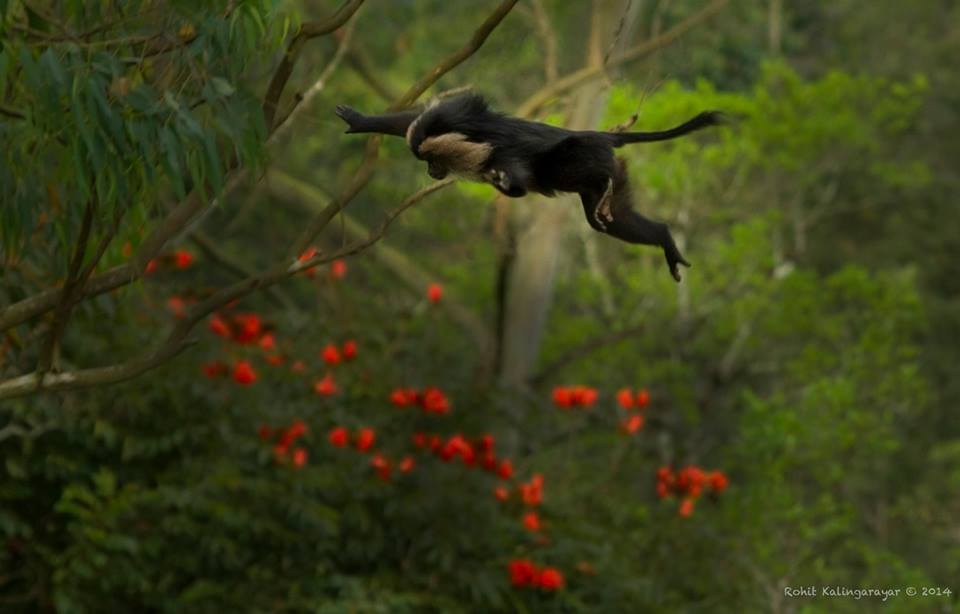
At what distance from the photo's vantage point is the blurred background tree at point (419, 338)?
3912mm

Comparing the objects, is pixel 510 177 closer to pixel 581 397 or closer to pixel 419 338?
pixel 581 397

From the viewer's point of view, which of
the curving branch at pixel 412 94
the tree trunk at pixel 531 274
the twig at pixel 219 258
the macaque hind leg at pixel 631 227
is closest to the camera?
the macaque hind leg at pixel 631 227

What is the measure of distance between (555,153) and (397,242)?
10346mm

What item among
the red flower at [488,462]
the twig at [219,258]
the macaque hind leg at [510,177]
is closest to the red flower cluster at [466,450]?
the red flower at [488,462]

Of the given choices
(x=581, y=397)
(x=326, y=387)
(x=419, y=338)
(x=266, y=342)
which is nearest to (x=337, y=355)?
(x=326, y=387)

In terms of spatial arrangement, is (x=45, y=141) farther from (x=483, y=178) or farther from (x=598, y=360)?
(x=598, y=360)

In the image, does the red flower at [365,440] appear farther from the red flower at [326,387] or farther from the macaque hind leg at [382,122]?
the macaque hind leg at [382,122]

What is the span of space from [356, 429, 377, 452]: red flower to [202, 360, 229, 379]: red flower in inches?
26.0

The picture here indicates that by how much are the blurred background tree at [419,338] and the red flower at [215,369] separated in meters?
0.02

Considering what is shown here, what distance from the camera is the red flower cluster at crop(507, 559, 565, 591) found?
6.77 meters

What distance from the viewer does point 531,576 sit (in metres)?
6.78

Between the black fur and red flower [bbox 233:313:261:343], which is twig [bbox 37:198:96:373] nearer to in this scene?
the black fur

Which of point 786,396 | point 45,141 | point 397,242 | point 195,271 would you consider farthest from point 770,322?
point 45,141

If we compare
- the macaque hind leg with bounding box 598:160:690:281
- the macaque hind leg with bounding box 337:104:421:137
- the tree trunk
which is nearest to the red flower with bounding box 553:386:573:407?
the tree trunk
